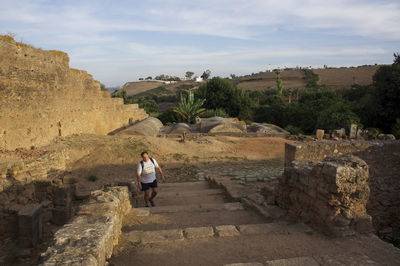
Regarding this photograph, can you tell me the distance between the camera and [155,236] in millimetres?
4688

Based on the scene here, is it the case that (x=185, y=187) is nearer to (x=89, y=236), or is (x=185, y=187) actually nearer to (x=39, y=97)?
(x=89, y=236)

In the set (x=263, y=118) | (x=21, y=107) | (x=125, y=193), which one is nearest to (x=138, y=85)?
(x=263, y=118)

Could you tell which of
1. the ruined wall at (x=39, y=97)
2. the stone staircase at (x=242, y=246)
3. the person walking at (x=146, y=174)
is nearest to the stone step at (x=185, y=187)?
the person walking at (x=146, y=174)

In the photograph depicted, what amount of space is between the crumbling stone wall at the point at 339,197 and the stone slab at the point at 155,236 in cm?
233

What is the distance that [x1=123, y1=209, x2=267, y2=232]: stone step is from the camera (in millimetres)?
5609

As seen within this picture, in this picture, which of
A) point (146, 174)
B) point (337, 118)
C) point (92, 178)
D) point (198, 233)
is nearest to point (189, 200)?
point (146, 174)

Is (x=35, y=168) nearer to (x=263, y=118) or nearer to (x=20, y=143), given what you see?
(x=20, y=143)

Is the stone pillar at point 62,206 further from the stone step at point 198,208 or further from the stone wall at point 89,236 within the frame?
the stone wall at point 89,236

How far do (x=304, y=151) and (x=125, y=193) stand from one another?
19.5ft

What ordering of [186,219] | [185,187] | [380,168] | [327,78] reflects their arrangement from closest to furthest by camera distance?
[186,219] → [380,168] → [185,187] → [327,78]

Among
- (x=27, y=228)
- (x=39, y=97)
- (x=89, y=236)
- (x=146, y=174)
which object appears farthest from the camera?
(x=39, y=97)

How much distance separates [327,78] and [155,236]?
289 feet

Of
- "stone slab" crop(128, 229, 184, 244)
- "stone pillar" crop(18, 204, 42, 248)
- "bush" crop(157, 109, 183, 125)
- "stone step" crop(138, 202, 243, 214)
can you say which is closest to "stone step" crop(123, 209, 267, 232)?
"stone step" crop(138, 202, 243, 214)

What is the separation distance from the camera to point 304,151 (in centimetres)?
959
